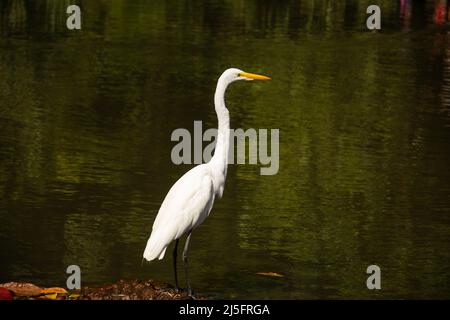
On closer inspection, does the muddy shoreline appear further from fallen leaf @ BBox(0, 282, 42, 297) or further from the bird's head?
the bird's head

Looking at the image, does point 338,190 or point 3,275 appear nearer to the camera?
point 3,275

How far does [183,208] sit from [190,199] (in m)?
0.10

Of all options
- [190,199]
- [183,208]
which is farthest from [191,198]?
[183,208]

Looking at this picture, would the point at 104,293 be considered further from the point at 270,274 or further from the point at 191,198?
the point at 270,274

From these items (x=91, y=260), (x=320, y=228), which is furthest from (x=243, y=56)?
(x=91, y=260)

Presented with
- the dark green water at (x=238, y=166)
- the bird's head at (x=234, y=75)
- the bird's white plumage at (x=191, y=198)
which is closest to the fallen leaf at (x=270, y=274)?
the dark green water at (x=238, y=166)

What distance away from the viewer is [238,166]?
1370 cm

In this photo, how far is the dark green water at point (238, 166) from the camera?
33.2 feet

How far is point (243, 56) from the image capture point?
2162 cm

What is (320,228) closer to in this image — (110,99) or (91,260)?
(91,260)

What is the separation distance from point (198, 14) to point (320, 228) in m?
17.3

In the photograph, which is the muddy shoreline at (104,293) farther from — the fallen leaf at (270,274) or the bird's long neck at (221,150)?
the fallen leaf at (270,274)

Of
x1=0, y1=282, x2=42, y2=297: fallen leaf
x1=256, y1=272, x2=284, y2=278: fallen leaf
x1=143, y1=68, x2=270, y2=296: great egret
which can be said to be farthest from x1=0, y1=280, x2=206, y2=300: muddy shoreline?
x1=256, y1=272, x2=284, y2=278: fallen leaf

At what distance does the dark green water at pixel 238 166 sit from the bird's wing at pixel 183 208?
85 centimetres
